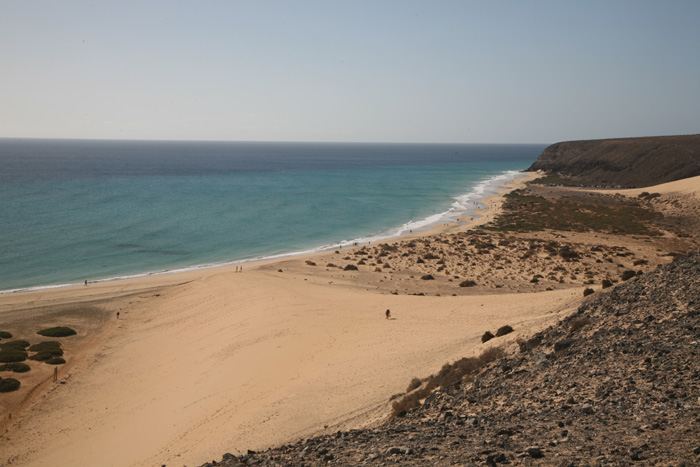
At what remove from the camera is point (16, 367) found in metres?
25.1

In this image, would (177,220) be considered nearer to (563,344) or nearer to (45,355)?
(45,355)

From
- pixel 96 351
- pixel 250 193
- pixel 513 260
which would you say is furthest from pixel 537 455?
pixel 250 193

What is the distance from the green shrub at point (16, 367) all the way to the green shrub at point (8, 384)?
125 centimetres

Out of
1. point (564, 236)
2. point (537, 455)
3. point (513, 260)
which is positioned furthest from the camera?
point (564, 236)

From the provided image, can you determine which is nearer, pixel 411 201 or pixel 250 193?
pixel 411 201

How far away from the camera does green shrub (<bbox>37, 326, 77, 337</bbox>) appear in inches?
1191

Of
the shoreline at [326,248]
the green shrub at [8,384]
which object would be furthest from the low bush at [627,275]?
the shoreline at [326,248]

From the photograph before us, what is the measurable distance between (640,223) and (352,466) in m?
65.9

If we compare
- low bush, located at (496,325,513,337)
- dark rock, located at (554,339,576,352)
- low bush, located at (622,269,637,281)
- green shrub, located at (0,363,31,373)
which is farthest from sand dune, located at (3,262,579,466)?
low bush, located at (622,269,637,281)

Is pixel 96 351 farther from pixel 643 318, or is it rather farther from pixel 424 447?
pixel 643 318

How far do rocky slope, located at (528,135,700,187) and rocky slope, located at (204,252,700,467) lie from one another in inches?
3943

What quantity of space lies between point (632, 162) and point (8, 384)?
126 metres

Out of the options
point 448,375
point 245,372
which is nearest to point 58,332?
point 245,372

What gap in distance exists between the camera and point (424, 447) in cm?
1076
